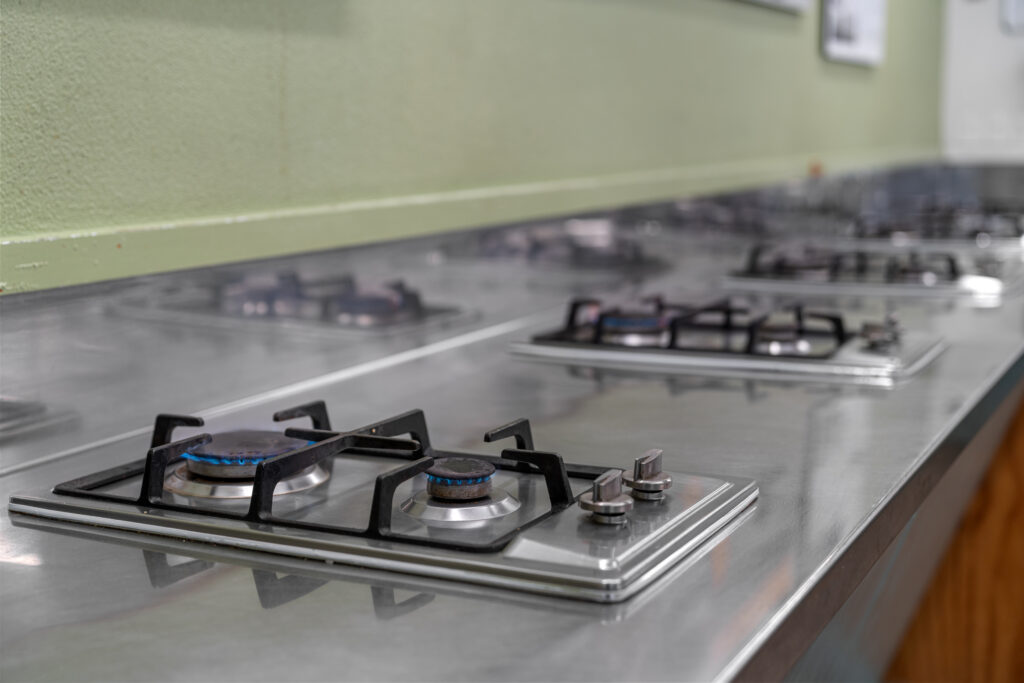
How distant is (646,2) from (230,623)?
1702mm

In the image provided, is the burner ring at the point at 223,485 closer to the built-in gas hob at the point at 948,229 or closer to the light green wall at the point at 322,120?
the light green wall at the point at 322,120

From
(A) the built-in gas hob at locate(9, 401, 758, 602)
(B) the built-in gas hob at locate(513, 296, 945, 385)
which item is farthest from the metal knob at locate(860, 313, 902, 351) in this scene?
(A) the built-in gas hob at locate(9, 401, 758, 602)

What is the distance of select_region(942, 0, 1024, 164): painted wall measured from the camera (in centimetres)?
465

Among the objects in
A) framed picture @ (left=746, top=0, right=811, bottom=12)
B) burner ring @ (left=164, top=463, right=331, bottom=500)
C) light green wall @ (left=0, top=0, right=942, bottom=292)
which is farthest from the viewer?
framed picture @ (left=746, top=0, right=811, bottom=12)

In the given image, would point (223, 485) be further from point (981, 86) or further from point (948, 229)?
point (981, 86)

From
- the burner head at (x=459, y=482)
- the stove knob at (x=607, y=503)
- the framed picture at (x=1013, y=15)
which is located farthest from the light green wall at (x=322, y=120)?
the framed picture at (x=1013, y=15)

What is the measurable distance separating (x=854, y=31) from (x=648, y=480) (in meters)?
2.91

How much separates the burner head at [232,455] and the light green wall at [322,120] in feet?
0.70

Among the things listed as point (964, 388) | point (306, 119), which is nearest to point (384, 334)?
point (306, 119)

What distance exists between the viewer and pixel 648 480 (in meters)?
0.77

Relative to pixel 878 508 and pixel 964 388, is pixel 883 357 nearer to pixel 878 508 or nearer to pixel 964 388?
pixel 964 388

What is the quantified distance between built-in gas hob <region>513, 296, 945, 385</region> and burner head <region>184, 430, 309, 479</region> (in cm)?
63

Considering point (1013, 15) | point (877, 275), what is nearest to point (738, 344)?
point (877, 275)

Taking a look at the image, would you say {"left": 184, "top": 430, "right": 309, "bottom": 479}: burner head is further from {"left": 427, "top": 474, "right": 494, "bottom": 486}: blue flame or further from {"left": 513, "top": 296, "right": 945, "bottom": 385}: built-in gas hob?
{"left": 513, "top": 296, "right": 945, "bottom": 385}: built-in gas hob
